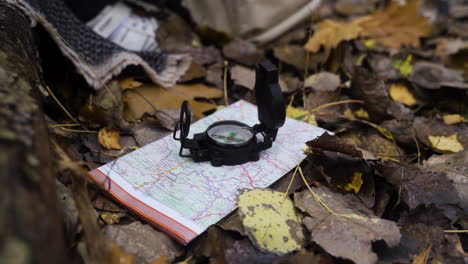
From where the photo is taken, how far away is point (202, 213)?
46.0 inches

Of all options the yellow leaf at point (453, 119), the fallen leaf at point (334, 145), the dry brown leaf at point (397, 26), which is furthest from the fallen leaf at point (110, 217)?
the dry brown leaf at point (397, 26)

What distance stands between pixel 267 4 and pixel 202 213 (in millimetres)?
1690

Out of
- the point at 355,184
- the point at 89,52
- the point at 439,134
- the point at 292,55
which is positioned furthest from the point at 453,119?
the point at 89,52

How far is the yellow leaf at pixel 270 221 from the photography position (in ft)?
3.50

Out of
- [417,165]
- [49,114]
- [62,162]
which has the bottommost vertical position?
[417,165]

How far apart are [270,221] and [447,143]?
0.95 metres

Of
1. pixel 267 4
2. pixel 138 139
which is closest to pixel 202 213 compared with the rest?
pixel 138 139

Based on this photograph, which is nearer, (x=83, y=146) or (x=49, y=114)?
(x=83, y=146)

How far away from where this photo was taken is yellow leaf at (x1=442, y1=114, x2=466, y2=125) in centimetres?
179

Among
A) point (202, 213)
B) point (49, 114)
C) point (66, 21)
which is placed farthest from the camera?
point (66, 21)

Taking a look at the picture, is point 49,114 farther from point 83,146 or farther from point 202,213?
point 202,213

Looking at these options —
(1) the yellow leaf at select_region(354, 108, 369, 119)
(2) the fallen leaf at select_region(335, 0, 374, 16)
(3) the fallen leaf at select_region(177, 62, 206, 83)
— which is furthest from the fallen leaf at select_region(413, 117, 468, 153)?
(2) the fallen leaf at select_region(335, 0, 374, 16)

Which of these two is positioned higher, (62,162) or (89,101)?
(62,162)

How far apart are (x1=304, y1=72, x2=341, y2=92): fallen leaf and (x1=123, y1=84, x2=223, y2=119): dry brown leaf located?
52cm
